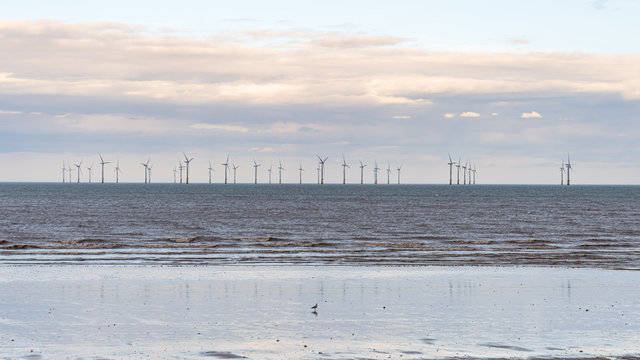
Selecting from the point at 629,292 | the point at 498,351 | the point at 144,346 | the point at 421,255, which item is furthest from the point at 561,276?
the point at 144,346

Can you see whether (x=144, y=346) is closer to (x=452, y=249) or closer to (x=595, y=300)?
(x=595, y=300)

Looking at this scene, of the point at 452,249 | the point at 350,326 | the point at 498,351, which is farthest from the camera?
the point at 452,249

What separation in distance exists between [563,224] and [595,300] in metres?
67.6

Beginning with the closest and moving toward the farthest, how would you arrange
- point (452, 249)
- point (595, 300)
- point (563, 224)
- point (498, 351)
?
point (498, 351)
point (595, 300)
point (452, 249)
point (563, 224)

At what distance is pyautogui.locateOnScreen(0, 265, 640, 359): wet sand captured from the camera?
825 inches

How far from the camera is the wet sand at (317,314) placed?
2095 centimetres

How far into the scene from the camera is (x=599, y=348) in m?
21.0

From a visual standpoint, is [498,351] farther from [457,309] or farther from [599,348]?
[457,309]

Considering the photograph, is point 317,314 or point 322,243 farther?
point 322,243

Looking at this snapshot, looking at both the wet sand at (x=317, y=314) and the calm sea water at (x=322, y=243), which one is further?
the calm sea water at (x=322, y=243)

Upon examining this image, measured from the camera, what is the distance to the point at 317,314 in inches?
1018

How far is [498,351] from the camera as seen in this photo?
20625 millimetres

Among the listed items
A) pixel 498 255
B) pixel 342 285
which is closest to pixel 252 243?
pixel 498 255

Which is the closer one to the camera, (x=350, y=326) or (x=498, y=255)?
(x=350, y=326)
